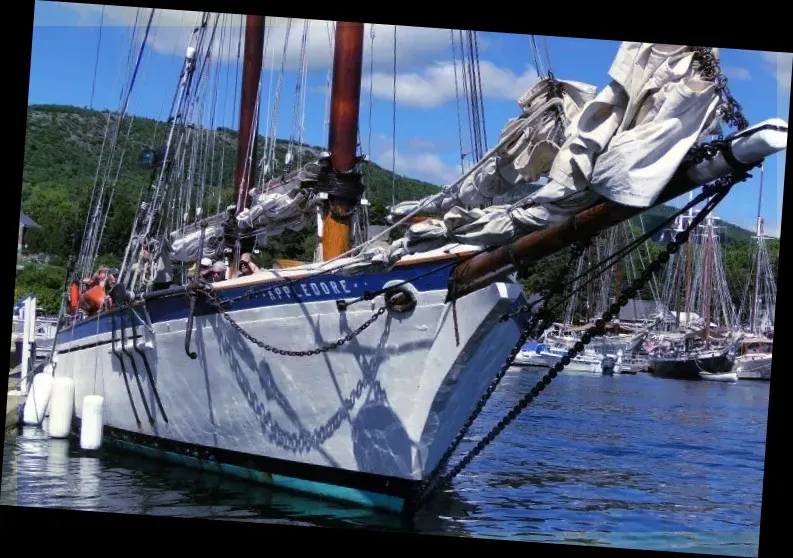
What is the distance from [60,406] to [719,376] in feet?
66.8

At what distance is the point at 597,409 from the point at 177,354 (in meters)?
12.7

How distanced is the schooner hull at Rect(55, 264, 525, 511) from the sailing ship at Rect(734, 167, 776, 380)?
287 inches

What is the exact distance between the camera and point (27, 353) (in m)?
11.7

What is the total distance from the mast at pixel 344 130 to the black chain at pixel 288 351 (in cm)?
84

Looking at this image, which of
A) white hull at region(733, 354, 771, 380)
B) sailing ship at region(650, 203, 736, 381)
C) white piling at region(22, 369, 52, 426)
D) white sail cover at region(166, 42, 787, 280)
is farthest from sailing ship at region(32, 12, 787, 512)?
white hull at region(733, 354, 771, 380)

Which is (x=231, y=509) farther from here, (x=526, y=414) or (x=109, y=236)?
(x=526, y=414)

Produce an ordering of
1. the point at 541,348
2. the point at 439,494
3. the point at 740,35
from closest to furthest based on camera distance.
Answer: the point at 740,35
the point at 439,494
the point at 541,348

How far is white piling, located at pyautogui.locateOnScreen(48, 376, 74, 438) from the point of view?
10.4 metres

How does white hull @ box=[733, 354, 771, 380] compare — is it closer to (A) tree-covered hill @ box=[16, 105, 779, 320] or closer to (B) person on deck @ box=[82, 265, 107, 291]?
(A) tree-covered hill @ box=[16, 105, 779, 320]

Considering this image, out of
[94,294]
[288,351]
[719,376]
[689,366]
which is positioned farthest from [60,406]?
[689,366]

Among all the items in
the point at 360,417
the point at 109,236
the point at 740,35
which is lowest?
the point at 360,417

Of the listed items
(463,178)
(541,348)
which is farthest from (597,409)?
(463,178)

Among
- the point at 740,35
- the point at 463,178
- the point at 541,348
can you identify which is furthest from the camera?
the point at 541,348

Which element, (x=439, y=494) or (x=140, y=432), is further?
(x=140, y=432)
